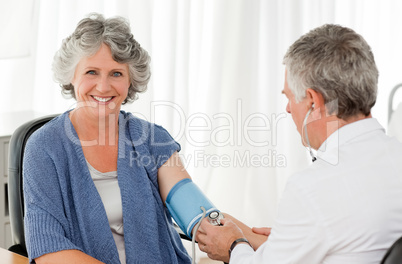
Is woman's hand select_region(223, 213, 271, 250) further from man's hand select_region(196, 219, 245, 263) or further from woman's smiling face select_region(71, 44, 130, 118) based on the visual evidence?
woman's smiling face select_region(71, 44, 130, 118)

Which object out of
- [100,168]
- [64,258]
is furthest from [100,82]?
[64,258]

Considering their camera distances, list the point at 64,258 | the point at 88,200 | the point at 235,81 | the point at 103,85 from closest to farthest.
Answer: the point at 64,258
the point at 88,200
the point at 103,85
the point at 235,81

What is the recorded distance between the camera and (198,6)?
11.3 feet

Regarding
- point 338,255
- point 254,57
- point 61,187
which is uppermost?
point 254,57

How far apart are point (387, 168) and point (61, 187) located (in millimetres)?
919

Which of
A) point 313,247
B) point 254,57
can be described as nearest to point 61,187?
point 313,247

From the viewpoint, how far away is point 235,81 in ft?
11.8

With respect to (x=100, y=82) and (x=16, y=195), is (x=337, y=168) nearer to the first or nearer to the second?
(x=100, y=82)

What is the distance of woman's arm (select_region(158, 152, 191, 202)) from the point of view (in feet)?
5.98

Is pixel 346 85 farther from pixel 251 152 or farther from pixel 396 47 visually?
pixel 396 47

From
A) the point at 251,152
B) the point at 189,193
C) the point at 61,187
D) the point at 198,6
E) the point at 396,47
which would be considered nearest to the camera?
the point at 61,187

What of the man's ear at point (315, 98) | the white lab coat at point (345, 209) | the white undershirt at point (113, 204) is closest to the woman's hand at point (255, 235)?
the white undershirt at point (113, 204)

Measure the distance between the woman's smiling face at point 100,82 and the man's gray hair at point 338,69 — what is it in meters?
0.70

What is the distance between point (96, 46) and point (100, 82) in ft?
0.38
